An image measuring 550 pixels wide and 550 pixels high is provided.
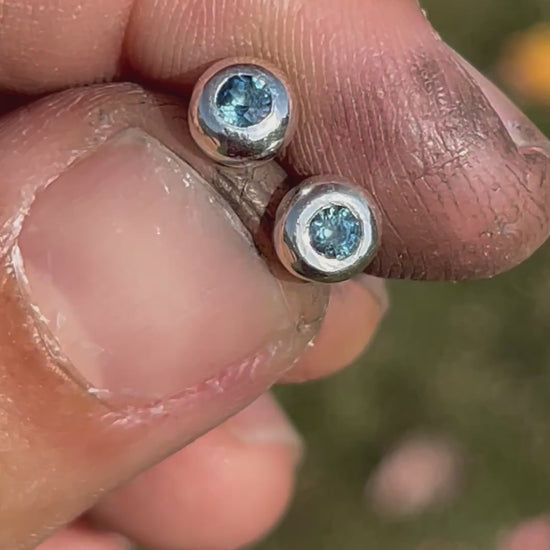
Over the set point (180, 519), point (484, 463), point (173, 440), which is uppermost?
point (173, 440)

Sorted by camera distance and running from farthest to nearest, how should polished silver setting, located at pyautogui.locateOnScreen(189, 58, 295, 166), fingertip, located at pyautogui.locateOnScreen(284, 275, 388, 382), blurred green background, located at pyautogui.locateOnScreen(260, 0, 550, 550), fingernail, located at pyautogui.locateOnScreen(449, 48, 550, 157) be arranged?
blurred green background, located at pyautogui.locateOnScreen(260, 0, 550, 550) < fingertip, located at pyautogui.locateOnScreen(284, 275, 388, 382) < fingernail, located at pyautogui.locateOnScreen(449, 48, 550, 157) < polished silver setting, located at pyautogui.locateOnScreen(189, 58, 295, 166)

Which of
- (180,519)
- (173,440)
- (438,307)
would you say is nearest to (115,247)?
(173,440)

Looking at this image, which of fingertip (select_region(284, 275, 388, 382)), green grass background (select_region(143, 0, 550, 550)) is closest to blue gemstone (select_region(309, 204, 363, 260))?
fingertip (select_region(284, 275, 388, 382))

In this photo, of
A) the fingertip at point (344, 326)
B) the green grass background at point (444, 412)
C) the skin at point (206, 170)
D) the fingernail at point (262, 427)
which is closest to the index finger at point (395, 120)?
the skin at point (206, 170)

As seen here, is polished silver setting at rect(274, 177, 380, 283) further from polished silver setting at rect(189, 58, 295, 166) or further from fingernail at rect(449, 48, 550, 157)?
fingernail at rect(449, 48, 550, 157)

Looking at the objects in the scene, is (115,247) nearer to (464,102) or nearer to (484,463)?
(464,102)

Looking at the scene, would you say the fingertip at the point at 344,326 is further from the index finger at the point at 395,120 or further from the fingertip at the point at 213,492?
the index finger at the point at 395,120

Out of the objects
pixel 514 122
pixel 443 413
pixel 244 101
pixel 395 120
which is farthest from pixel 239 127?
pixel 443 413
